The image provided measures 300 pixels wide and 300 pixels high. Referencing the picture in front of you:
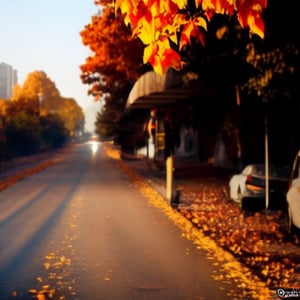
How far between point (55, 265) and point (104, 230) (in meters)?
4.12

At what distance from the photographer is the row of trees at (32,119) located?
6259 cm

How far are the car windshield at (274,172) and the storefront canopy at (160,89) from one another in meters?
3.91

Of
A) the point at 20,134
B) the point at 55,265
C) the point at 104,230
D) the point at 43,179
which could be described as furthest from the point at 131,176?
the point at 20,134

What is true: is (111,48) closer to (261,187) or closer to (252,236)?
(261,187)

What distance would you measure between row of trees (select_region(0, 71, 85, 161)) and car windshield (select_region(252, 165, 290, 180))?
35.5m

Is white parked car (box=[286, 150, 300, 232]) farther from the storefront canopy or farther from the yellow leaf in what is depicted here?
the storefront canopy

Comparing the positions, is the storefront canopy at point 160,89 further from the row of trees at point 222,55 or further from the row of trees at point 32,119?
the row of trees at point 32,119

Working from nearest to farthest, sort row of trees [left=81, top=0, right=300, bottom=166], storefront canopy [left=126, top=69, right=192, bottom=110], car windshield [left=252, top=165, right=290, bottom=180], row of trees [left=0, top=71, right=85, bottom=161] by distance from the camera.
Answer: row of trees [left=81, top=0, right=300, bottom=166] → car windshield [left=252, top=165, right=290, bottom=180] → storefront canopy [left=126, top=69, right=192, bottom=110] → row of trees [left=0, top=71, right=85, bottom=161]

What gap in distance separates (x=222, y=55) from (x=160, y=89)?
9.39 ft

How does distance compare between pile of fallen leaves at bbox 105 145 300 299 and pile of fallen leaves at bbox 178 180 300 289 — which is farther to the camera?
pile of fallen leaves at bbox 178 180 300 289

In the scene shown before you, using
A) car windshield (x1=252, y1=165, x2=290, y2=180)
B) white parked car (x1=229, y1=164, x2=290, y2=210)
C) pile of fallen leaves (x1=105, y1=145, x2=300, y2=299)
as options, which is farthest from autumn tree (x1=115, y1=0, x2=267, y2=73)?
car windshield (x1=252, y1=165, x2=290, y2=180)

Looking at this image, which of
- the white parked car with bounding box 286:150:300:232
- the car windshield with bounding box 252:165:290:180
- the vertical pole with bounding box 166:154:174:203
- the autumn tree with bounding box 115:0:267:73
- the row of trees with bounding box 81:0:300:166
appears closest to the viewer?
the autumn tree with bounding box 115:0:267:73

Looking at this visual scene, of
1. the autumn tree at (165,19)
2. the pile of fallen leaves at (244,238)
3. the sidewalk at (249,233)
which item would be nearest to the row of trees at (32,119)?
the sidewalk at (249,233)

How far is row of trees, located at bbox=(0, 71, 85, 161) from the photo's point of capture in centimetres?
6259
